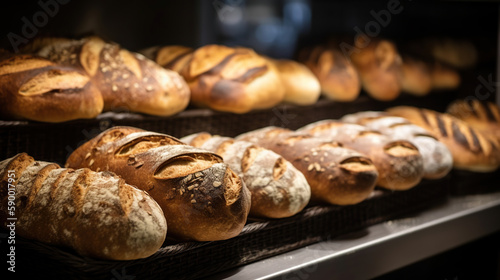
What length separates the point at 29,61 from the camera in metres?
1.58

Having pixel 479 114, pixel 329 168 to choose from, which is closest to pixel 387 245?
pixel 329 168

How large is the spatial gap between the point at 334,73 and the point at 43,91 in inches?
54.5

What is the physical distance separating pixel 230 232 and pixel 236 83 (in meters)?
0.80

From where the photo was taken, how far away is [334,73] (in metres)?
2.45

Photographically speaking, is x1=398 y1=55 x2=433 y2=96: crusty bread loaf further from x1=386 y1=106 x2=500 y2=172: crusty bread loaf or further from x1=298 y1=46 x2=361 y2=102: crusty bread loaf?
x1=298 y1=46 x2=361 y2=102: crusty bread loaf

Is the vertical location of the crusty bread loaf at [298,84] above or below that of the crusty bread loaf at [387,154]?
above

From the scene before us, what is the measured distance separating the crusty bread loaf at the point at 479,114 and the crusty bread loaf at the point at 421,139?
0.55 m

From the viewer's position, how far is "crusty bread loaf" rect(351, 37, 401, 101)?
8.52 ft

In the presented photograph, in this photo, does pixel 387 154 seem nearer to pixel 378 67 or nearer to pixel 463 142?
pixel 463 142

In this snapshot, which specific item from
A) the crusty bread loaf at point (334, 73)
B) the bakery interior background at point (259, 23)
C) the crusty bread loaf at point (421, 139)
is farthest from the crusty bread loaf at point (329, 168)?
the bakery interior background at point (259, 23)

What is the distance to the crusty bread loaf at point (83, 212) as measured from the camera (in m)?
1.17

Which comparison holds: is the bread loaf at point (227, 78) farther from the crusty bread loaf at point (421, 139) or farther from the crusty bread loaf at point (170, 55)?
the crusty bread loaf at point (421, 139)

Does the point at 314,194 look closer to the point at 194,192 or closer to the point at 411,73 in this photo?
the point at 194,192

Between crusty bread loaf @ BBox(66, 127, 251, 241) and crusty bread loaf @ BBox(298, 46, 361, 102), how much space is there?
1107 mm
